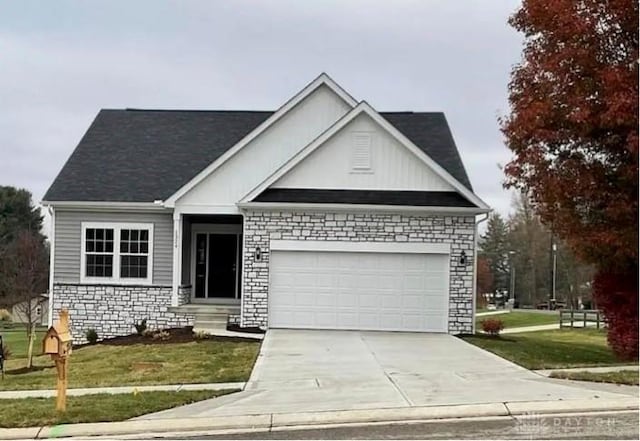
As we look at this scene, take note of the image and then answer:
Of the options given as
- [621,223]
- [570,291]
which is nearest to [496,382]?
[621,223]

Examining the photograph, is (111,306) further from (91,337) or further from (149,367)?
(149,367)

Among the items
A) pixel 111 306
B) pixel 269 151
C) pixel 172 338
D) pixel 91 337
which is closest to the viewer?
pixel 172 338

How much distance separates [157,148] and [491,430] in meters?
18.1

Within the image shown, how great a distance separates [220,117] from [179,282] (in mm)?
6960

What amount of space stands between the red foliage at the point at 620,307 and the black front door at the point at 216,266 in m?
11.0

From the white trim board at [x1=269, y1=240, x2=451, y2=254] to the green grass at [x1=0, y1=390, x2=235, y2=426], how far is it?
9.15 metres

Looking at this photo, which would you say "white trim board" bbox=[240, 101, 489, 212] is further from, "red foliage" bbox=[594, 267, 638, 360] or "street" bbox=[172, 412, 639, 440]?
"street" bbox=[172, 412, 639, 440]

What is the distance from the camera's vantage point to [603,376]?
11.4m

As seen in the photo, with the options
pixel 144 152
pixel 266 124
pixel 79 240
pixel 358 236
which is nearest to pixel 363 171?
pixel 358 236

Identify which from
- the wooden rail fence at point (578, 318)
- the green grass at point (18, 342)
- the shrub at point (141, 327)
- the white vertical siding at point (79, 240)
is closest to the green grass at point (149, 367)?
the shrub at point (141, 327)

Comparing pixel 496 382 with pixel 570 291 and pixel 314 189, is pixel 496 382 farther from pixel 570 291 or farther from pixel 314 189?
pixel 570 291

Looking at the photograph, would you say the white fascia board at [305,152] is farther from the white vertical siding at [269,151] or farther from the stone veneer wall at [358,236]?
the white vertical siding at [269,151]

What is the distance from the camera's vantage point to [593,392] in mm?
10156

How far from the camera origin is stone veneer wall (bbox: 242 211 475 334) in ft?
64.3
